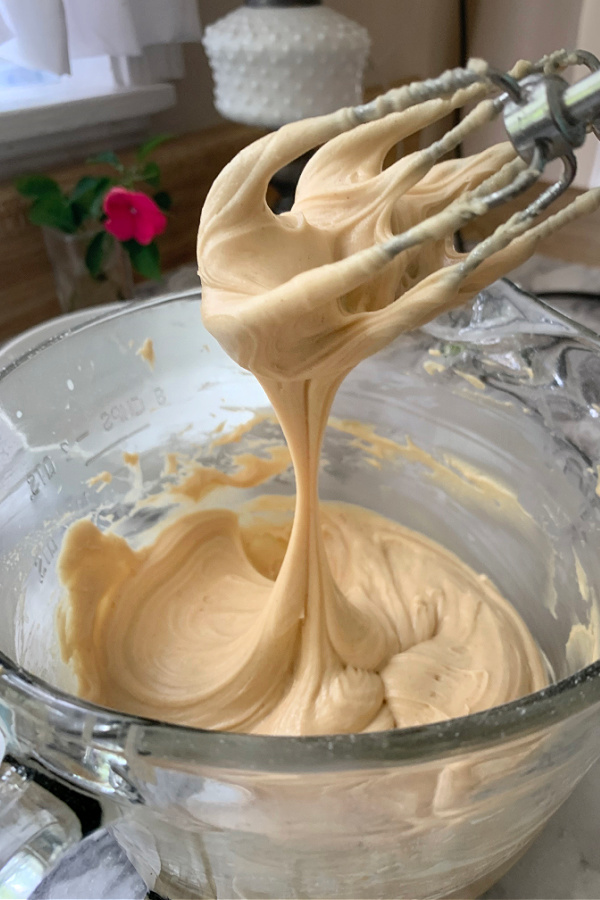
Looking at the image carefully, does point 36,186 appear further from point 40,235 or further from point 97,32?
point 97,32

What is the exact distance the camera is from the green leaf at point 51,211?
780mm

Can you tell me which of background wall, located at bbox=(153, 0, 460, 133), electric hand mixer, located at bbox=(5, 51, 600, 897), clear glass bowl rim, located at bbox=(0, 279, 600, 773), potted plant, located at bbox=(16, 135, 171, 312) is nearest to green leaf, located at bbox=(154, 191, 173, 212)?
potted plant, located at bbox=(16, 135, 171, 312)

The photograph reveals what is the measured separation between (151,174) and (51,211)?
A: 123mm

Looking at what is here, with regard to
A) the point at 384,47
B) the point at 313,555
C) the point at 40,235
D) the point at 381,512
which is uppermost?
the point at 384,47

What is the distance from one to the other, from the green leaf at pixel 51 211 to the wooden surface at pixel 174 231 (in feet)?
0.16

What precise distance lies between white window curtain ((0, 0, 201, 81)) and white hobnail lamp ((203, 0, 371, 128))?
118 mm

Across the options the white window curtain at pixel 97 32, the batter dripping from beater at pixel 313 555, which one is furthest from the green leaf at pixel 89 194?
the batter dripping from beater at pixel 313 555

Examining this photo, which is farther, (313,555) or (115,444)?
(115,444)

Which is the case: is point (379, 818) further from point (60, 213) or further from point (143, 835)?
point (60, 213)

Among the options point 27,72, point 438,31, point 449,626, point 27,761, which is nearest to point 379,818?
point 27,761

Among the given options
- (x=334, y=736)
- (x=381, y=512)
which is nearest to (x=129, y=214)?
(x=381, y=512)

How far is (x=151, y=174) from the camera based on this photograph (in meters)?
0.82

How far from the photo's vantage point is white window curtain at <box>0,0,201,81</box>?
0.76 metres

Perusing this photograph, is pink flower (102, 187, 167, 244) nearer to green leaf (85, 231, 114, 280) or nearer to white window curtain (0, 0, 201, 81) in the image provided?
green leaf (85, 231, 114, 280)
